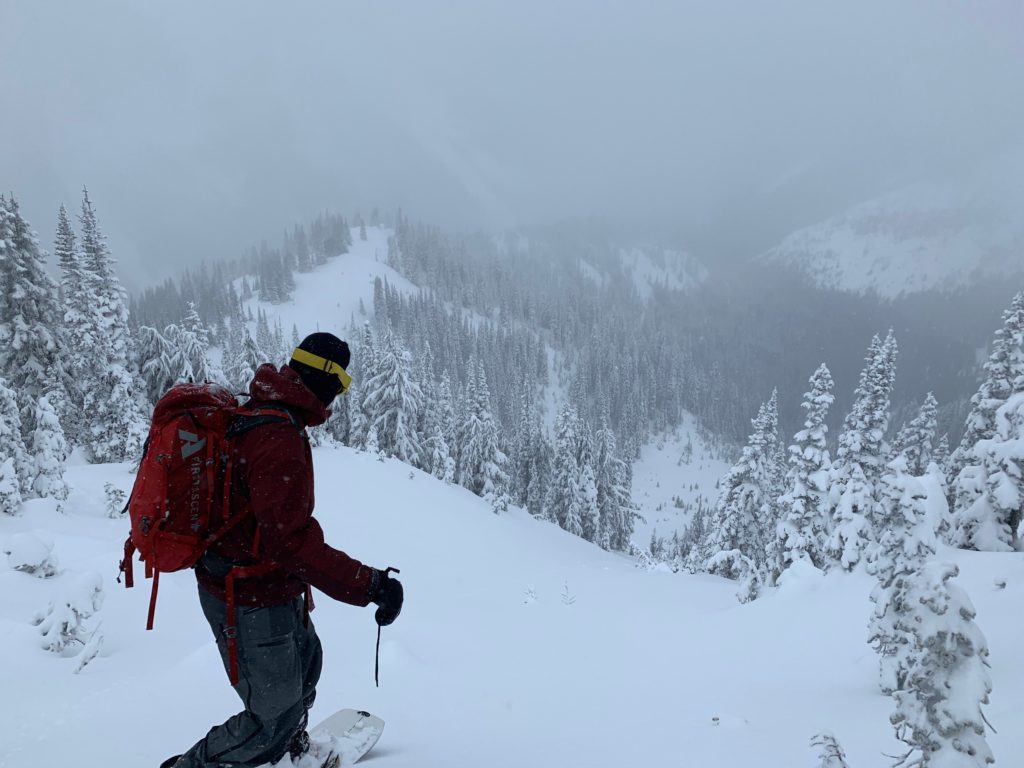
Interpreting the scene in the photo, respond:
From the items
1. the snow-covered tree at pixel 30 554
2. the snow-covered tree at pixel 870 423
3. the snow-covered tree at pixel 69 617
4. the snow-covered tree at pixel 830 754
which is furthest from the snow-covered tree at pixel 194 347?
the snow-covered tree at pixel 870 423

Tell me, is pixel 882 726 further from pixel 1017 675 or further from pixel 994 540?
pixel 994 540

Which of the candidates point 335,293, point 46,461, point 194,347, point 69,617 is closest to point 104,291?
point 194,347

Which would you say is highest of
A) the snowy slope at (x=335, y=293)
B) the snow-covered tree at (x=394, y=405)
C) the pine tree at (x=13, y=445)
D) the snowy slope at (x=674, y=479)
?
the snowy slope at (x=335, y=293)

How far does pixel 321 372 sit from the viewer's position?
311cm

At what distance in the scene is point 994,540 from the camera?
36.7ft

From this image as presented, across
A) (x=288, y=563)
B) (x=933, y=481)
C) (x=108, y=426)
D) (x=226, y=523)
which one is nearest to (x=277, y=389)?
(x=226, y=523)

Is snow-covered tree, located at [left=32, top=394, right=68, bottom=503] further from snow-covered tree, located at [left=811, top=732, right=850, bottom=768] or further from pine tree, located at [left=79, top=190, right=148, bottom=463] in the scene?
snow-covered tree, located at [left=811, top=732, right=850, bottom=768]

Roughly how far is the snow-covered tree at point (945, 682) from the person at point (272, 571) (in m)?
2.91

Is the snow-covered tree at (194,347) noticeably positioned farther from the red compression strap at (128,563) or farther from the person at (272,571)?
the person at (272,571)

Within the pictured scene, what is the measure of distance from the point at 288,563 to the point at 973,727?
3.57 meters

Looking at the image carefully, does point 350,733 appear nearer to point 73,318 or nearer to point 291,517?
point 291,517

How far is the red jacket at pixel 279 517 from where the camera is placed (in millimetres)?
2650

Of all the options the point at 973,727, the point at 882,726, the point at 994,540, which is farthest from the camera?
the point at 994,540

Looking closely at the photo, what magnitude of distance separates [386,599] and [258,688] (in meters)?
0.91
